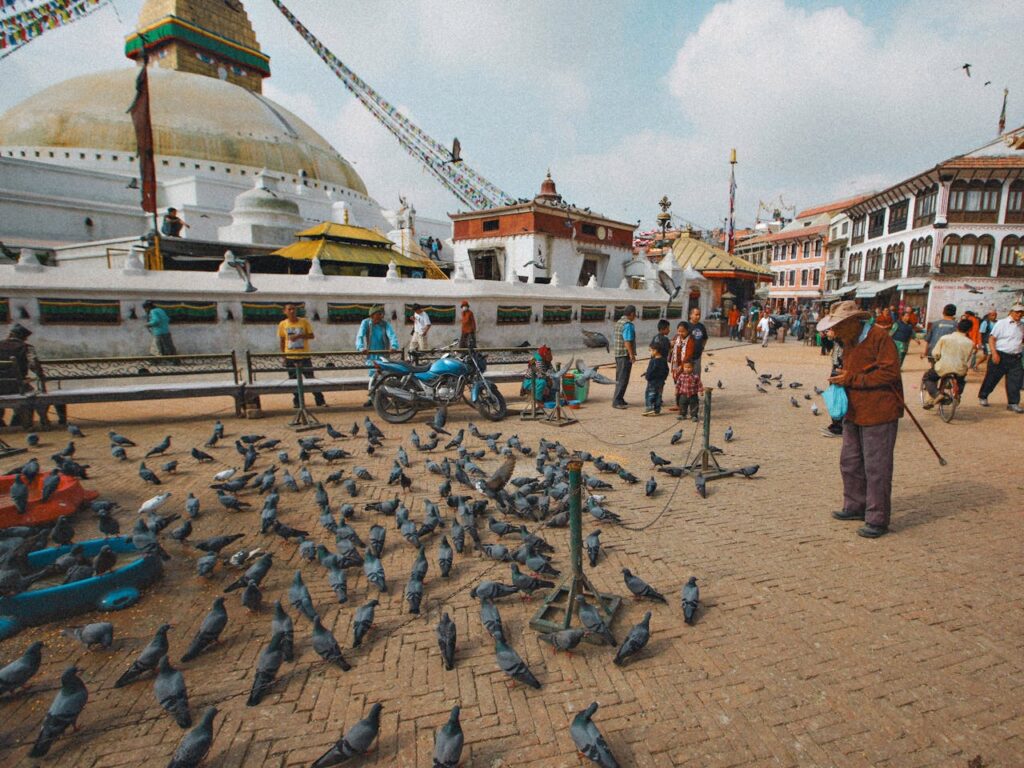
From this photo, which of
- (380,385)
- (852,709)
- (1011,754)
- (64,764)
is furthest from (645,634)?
(380,385)

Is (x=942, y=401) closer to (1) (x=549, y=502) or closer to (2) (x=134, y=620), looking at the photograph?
(1) (x=549, y=502)

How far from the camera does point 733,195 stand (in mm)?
46531

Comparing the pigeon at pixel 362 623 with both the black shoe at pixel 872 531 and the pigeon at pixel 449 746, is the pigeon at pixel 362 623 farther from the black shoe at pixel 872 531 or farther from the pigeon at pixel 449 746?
the black shoe at pixel 872 531

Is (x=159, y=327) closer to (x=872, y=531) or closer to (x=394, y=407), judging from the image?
(x=394, y=407)

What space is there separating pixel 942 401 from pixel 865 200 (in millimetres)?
39609

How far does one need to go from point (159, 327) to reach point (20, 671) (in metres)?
12.4

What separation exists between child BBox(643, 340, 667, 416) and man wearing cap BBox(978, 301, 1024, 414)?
6.33 meters

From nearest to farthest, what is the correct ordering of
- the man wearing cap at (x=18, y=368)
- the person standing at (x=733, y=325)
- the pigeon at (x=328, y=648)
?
the pigeon at (x=328, y=648) → the man wearing cap at (x=18, y=368) → the person standing at (x=733, y=325)

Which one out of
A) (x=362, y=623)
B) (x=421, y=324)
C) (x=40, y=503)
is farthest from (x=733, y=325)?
Result: (x=40, y=503)

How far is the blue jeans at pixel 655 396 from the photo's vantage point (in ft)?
32.2

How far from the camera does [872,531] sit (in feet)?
15.5

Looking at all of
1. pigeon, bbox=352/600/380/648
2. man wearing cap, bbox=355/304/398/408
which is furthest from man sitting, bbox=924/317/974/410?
pigeon, bbox=352/600/380/648

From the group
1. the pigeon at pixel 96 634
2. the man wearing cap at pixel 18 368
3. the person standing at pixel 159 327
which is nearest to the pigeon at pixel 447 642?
the pigeon at pixel 96 634

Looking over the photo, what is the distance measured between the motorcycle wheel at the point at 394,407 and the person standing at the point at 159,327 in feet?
25.1
